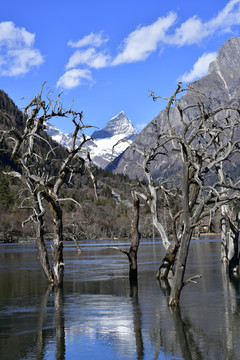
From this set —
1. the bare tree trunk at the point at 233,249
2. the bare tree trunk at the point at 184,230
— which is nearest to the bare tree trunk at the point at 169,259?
the bare tree trunk at the point at 233,249

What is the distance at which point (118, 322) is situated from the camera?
62.1 ft

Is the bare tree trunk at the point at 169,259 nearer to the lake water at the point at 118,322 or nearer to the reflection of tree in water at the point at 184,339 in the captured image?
the lake water at the point at 118,322

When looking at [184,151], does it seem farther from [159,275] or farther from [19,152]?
[159,275]

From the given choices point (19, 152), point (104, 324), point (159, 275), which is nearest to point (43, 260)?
point (19, 152)

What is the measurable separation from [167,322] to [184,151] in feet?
24.2

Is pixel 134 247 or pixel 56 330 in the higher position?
pixel 134 247

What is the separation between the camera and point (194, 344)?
49.5 ft

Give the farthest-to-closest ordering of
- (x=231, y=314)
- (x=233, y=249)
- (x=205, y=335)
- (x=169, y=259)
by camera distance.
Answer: (x=233, y=249) < (x=169, y=259) < (x=231, y=314) < (x=205, y=335)

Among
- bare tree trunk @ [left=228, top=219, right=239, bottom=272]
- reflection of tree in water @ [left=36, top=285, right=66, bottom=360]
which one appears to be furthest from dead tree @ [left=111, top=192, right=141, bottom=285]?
reflection of tree in water @ [left=36, top=285, right=66, bottom=360]

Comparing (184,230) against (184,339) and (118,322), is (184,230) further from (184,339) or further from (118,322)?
(184,339)

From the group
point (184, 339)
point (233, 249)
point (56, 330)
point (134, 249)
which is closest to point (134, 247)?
point (134, 249)

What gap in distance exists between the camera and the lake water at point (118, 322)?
571 inches

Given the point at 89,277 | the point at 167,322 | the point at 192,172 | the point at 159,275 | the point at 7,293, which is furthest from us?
the point at 89,277

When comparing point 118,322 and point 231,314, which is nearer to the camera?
Result: point 118,322
